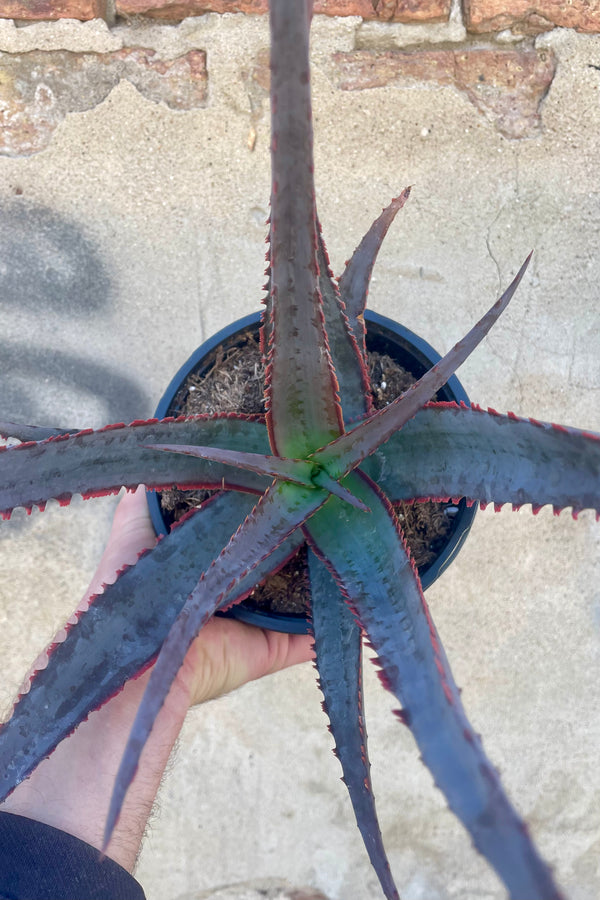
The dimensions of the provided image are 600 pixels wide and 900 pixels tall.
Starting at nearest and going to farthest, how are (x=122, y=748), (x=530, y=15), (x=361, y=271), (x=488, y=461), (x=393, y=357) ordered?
(x=488, y=461) → (x=361, y=271) → (x=122, y=748) → (x=393, y=357) → (x=530, y=15)

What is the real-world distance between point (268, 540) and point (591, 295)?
948mm

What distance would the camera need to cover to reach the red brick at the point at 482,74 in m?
1.18

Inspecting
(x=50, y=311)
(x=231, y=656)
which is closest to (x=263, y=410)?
(x=231, y=656)

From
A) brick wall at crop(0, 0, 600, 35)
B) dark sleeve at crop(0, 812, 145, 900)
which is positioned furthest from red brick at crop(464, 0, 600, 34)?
dark sleeve at crop(0, 812, 145, 900)

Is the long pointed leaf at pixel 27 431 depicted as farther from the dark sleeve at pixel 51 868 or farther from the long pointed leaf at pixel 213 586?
the dark sleeve at pixel 51 868

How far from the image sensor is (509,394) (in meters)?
1.21

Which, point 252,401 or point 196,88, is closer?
point 252,401

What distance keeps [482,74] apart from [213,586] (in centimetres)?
111

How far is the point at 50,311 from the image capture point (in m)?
1.23

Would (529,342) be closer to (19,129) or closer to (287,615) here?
(287,615)

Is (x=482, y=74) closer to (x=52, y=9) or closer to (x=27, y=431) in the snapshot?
(x=52, y=9)

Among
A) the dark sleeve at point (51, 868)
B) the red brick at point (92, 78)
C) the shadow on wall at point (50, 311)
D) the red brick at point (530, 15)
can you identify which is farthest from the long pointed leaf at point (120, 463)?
the red brick at point (530, 15)

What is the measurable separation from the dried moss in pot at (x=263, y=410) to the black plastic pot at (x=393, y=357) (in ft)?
0.03

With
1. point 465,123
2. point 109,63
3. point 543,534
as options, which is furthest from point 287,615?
point 109,63
